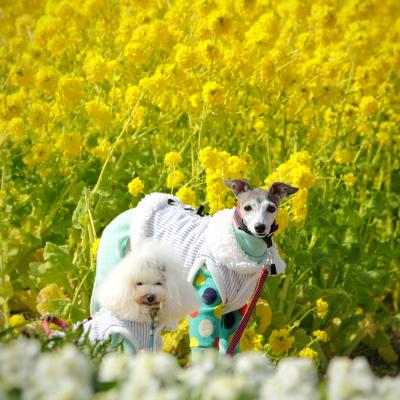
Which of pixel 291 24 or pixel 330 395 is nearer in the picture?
pixel 330 395

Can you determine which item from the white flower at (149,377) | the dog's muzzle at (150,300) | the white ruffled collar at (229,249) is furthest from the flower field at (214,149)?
the white flower at (149,377)

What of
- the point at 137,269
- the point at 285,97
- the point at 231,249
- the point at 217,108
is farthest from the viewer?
the point at 285,97

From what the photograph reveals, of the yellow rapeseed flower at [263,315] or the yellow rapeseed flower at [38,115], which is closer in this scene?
the yellow rapeseed flower at [263,315]

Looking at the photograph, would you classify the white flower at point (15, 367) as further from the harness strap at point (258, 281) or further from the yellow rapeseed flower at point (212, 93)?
the yellow rapeseed flower at point (212, 93)

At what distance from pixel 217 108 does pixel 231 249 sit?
133 centimetres

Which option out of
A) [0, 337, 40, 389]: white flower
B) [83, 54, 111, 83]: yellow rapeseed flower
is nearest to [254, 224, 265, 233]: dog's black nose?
[83, 54, 111, 83]: yellow rapeseed flower

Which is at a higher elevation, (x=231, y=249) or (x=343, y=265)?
(x=231, y=249)

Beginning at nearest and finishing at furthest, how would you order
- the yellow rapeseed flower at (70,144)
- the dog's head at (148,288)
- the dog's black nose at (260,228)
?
the dog's head at (148,288)
the dog's black nose at (260,228)
the yellow rapeseed flower at (70,144)

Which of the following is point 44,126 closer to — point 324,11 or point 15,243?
point 15,243

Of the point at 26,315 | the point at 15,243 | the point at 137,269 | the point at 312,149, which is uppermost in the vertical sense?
the point at 137,269

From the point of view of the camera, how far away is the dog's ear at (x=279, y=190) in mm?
4117

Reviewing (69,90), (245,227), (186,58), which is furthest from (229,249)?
(69,90)

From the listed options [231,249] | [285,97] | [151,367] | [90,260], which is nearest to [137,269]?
[231,249]

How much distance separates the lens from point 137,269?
3.53m
